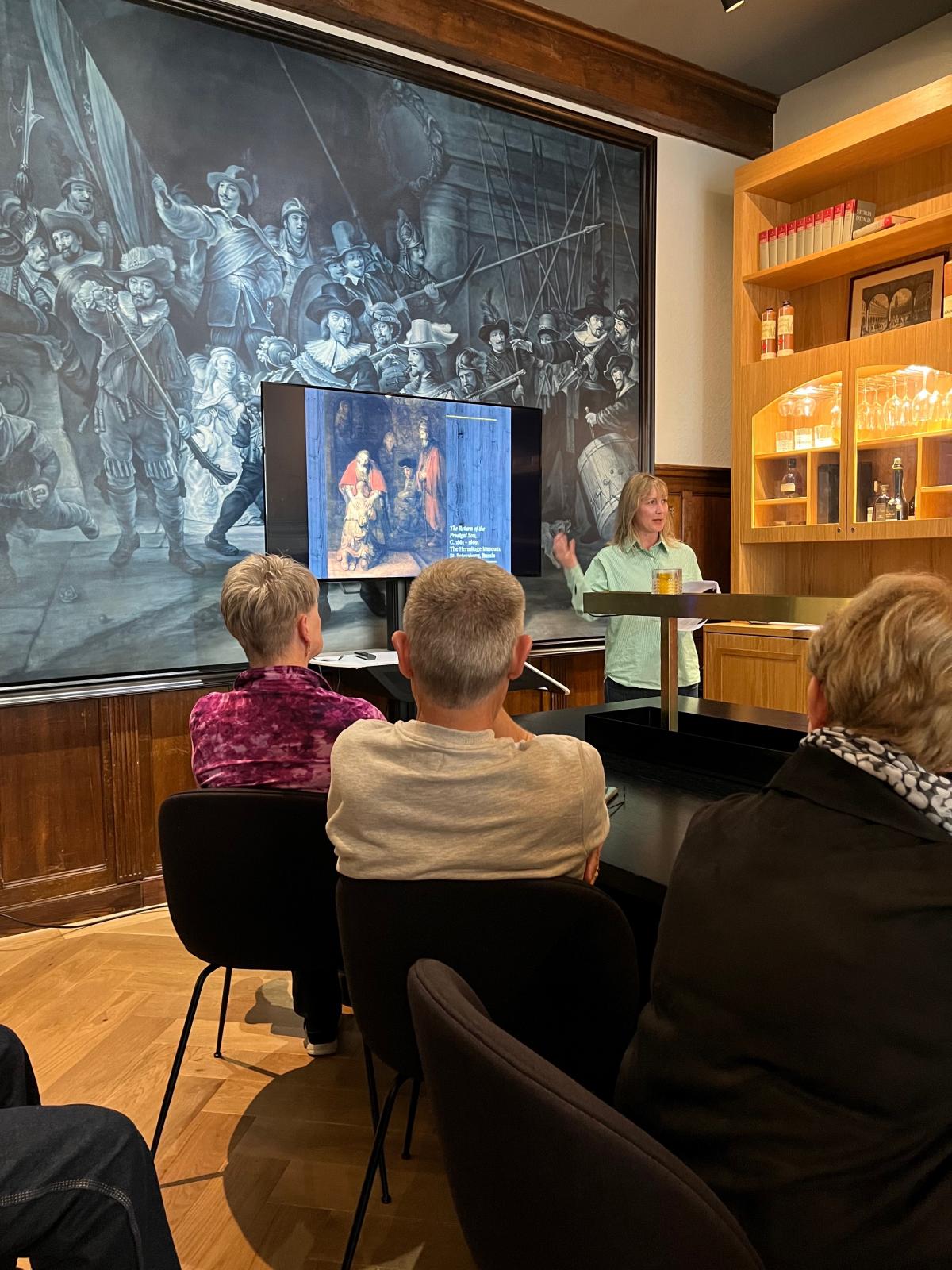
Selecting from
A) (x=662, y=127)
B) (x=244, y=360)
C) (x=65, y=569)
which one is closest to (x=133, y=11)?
(x=244, y=360)

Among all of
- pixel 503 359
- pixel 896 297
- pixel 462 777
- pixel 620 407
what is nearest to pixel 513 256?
pixel 503 359

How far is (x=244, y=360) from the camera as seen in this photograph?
3.54 meters

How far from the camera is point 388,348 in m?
3.86

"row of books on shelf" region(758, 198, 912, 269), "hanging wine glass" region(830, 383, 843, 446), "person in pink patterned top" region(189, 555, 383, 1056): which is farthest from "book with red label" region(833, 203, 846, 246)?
"person in pink patterned top" region(189, 555, 383, 1056)

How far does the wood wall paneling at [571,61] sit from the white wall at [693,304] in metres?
0.12

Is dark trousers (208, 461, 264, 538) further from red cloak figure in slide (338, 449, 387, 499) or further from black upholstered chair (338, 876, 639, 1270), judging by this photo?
black upholstered chair (338, 876, 639, 1270)

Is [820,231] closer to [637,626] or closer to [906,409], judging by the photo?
[906,409]

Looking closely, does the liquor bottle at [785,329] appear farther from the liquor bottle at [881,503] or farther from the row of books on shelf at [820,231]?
the liquor bottle at [881,503]

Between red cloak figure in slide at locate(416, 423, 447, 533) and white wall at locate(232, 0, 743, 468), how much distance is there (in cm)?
143

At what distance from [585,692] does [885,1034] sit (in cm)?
374

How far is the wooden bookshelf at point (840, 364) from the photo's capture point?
3.95 metres

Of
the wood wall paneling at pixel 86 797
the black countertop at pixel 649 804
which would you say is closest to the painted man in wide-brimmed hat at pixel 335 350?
the wood wall paneling at pixel 86 797

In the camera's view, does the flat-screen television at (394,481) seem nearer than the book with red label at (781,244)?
Yes

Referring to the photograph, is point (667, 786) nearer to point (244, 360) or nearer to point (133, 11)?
point (244, 360)
